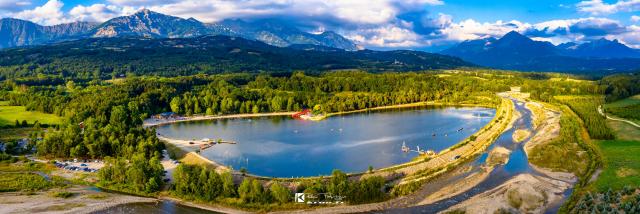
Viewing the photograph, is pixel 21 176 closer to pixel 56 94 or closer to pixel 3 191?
pixel 3 191

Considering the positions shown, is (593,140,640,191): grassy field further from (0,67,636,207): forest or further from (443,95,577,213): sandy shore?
(0,67,636,207): forest

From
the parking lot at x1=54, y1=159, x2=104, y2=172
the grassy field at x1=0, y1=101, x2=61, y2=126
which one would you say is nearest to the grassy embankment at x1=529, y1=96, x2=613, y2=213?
the parking lot at x1=54, y1=159, x2=104, y2=172

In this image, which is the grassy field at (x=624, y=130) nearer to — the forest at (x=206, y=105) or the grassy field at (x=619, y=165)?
the forest at (x=206, y=105)

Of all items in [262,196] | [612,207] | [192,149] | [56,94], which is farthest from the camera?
[56,94]

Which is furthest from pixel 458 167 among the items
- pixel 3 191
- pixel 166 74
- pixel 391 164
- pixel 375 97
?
pixel 166 74

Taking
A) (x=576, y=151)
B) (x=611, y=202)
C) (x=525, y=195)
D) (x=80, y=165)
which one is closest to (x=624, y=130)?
(x=576, y=151)

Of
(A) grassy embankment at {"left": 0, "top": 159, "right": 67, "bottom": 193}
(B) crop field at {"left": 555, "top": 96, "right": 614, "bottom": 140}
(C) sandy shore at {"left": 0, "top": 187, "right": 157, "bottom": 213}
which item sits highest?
(B) crop field at {"left": 555, "top": 96, "right": 614, "bottom": 140}

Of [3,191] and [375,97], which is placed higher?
[375,97]
